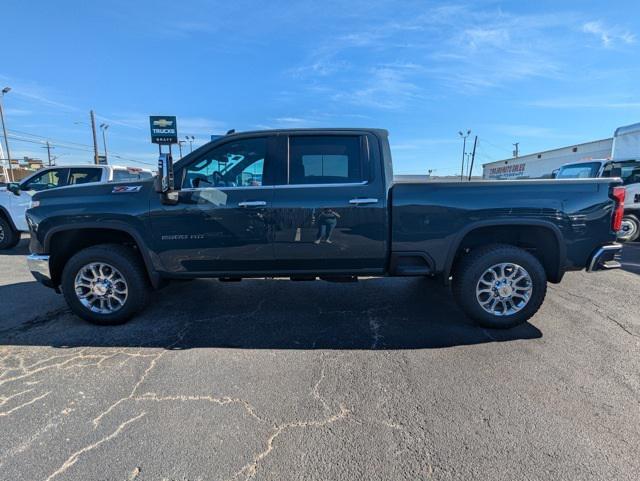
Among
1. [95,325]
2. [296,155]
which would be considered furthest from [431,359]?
[95,325]

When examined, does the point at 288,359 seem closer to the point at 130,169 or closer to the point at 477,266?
the point at 477,266

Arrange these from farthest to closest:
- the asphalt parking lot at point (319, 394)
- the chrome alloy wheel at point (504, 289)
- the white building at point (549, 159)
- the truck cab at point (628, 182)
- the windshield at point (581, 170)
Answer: the white building at point (549, 159) → the windshield at point (581, 170) → the truck cab at point (628, 182) → the chrome alloy wheel at point (504, 289) → the asphalt parking lot at point (319, 394)

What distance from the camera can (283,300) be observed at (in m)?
4.63

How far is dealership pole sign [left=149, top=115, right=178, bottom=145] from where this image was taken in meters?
29.3

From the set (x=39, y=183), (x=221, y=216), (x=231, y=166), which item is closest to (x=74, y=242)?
(x=221, y=216)

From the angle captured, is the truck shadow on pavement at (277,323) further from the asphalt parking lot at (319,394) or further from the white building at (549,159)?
the white building at (549,159)

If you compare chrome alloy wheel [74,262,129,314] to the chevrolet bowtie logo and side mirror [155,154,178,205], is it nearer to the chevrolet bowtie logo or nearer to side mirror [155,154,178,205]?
side mirror [155,154,178,205]

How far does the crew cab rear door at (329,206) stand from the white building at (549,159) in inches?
651

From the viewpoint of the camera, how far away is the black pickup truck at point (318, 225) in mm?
3535

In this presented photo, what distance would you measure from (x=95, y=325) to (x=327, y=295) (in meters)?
2.72

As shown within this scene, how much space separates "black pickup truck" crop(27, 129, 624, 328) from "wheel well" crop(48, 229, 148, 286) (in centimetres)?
3

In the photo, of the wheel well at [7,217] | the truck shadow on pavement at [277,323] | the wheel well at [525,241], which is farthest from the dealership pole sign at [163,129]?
the wheel well at [525,241]

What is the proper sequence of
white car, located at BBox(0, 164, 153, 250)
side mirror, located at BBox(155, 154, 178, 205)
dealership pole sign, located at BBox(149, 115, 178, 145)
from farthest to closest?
dealership pole sign, located at BBox(149, 115, 178, 145) → white car, located at BBox(0, 164, 153, 250) → side mirror, located at BBox(155, 154, 178, 205)

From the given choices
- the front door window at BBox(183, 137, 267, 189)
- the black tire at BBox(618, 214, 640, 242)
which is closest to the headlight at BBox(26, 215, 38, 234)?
the front door window at BBox(183, 137, 267, 189)
